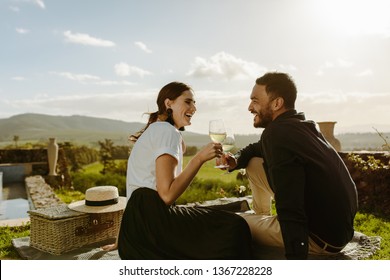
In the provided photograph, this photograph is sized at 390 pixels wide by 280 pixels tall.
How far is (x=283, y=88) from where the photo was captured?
3156 millimetres

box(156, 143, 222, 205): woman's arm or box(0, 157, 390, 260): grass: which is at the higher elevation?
box(156, 143, 222, 205): woman's arm

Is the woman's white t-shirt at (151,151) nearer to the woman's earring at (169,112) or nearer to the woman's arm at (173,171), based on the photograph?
the woman's arm at (173,171)

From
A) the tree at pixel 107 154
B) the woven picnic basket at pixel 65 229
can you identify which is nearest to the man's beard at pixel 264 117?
the woven picnic basket at pixel 65 229

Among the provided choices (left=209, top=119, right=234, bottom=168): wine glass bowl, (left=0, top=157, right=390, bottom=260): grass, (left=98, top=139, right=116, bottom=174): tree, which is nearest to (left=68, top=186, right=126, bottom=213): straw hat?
(left=0, top=157, right=390, bottom=260): grass

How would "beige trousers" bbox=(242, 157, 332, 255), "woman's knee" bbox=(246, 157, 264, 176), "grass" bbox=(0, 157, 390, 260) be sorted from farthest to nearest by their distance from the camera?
1. "grass" bbox=(0, 157, 390, 260)
2. "woman's knee" bbox=(246, 157, 264, 176)
3. "beige trousers" bbox=(242, 157, 332, 255)

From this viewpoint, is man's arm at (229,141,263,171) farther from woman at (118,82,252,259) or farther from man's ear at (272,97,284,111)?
woman at (118,82,252,259)

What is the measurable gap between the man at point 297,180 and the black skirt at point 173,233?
445 millimetres

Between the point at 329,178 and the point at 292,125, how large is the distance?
1.61 feet

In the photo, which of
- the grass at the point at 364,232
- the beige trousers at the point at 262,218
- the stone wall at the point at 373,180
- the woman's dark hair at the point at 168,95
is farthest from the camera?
the stone wall at the point at 373,180

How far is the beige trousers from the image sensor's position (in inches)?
132

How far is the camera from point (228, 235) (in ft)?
9.66

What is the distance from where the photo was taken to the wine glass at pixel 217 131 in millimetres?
3172
